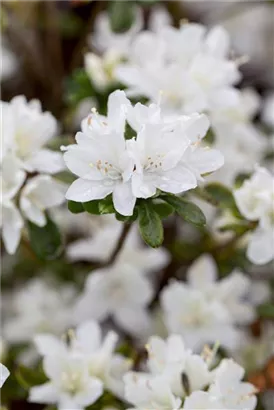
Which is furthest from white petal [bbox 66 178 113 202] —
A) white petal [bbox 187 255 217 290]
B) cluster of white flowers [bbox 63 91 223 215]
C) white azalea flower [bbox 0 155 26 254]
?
white petal [bbox 187 255 217 290]

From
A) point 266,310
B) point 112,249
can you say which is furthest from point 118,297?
point 266,310

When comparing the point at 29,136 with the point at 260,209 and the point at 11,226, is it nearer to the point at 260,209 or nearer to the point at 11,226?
the point at 11,226

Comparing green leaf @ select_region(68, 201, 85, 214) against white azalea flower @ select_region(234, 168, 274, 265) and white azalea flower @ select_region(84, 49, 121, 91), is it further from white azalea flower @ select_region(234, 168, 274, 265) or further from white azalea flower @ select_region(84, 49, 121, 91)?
white azalea flower @ select_region(84, 49, 121, 91)

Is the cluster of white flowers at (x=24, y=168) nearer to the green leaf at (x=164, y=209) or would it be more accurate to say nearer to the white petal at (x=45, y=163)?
the white petal at (x=45, y=163)

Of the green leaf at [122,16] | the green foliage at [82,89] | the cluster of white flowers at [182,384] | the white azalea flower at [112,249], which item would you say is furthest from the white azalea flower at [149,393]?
the green leaf at [122,16]

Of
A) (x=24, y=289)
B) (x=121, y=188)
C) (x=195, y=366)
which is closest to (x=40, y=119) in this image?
(x=121, y=188)
